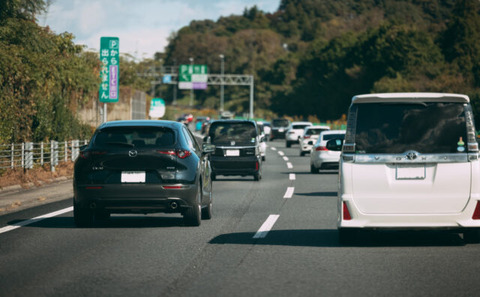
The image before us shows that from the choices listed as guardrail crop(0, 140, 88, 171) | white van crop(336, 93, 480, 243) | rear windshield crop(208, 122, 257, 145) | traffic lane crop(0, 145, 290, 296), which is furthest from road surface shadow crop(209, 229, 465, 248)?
rear windshield crop(208, 122, 257, 145)

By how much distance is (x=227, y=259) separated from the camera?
941cm

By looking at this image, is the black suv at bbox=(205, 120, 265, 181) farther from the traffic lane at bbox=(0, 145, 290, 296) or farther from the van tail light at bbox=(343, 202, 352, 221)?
the van tail light at bbox=(343, 202, 352, 221)

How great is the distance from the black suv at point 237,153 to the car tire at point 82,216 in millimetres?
11259

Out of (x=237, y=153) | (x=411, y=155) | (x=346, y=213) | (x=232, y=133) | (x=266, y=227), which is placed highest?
(x=411, y=155)

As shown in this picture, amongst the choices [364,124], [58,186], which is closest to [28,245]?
[364,124]

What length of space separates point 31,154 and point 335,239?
14.1 m

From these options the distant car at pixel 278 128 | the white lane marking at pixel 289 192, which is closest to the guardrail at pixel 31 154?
the white lane marking at pixel 289 192

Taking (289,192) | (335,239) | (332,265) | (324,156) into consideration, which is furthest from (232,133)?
(332,265)

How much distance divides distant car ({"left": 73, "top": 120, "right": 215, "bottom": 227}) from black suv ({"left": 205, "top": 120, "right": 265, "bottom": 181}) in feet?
37.7

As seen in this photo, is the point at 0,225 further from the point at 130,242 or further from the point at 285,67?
the point at 285,67

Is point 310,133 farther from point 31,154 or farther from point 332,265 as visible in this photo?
point 332,265

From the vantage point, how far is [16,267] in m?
8.81

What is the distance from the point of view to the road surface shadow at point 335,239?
35.4 ft

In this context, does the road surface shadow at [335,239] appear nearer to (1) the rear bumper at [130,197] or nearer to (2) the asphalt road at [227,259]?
(2) the asphalt road at [227,259]
